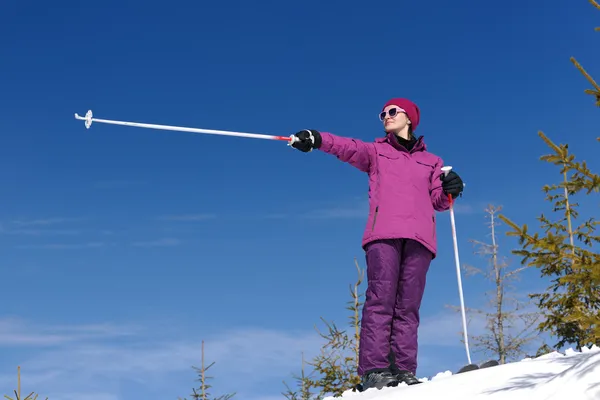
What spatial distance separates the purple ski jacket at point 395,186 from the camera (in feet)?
22.7

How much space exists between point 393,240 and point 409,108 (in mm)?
1681

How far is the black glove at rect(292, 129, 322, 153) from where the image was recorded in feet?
22.4

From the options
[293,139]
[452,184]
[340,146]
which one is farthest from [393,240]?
[293,139]

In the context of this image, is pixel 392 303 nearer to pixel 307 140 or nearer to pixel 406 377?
pixel 406 377

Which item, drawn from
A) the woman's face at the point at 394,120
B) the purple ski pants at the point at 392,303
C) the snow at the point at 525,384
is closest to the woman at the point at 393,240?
the purple ski pants at the point at 392,303

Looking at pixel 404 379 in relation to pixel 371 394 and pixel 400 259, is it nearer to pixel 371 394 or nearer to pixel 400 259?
pixel 371 394

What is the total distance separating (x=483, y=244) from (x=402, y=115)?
11151mm

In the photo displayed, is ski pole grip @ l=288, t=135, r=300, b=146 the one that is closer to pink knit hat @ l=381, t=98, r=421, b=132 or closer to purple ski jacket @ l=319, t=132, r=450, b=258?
purple ski jacket @ l=319, t=132, r=450, b=258

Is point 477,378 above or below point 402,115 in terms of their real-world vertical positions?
below

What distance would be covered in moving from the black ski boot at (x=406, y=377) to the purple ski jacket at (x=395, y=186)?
4.34 ft

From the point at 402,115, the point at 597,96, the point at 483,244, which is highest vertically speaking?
the point at 483,244

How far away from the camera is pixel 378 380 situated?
6609 millimetres

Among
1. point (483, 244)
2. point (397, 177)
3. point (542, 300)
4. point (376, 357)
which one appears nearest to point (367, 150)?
point (397, 177)

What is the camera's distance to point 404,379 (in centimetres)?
675
